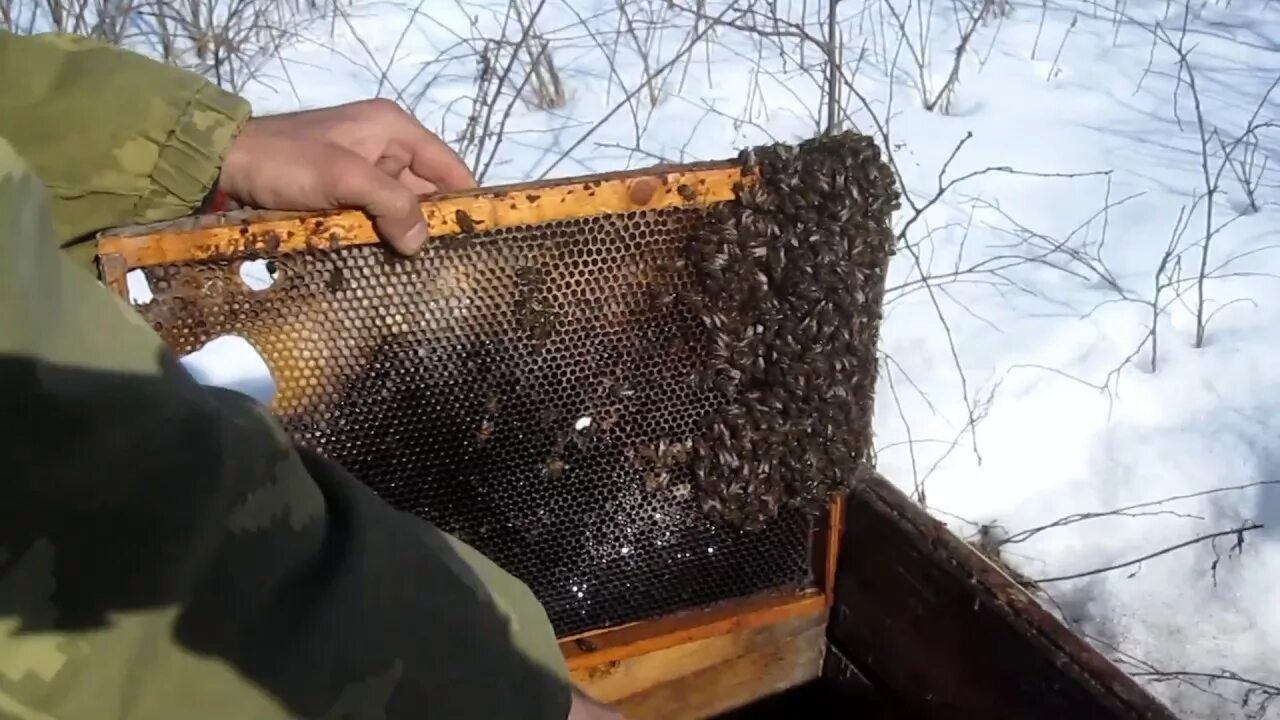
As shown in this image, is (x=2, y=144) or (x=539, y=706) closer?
(x=2, y=144)

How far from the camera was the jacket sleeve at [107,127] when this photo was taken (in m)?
1.20

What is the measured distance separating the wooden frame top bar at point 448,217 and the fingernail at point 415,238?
0.03 meters

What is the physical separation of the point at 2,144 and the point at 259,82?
12.4 ft

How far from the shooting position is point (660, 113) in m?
4.24

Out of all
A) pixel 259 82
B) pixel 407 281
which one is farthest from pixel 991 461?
pixel 259 82

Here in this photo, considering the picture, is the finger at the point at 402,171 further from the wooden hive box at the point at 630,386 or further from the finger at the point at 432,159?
the wooden hive box at the point at 630,386

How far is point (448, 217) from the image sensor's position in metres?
1.38

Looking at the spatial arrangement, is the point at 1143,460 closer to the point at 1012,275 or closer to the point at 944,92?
the point at 1012,275

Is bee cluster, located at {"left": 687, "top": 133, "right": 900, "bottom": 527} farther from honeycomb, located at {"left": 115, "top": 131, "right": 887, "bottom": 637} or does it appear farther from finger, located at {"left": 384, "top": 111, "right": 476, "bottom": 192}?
finger, located at {"left": 384, "top": 111, "right": 476, "bottom": 192}

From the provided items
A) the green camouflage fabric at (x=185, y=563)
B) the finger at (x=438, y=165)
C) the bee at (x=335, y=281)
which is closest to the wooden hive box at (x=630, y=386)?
the bee at (x=335, y=281)

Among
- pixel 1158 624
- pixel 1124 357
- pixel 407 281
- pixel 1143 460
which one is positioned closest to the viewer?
pixel 407 281

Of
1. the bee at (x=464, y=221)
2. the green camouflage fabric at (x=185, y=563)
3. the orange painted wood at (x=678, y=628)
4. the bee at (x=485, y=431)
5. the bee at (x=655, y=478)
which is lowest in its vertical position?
the orange painted wood at (x=678, y=628)

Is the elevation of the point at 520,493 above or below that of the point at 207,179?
below

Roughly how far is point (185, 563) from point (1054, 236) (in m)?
3.23
